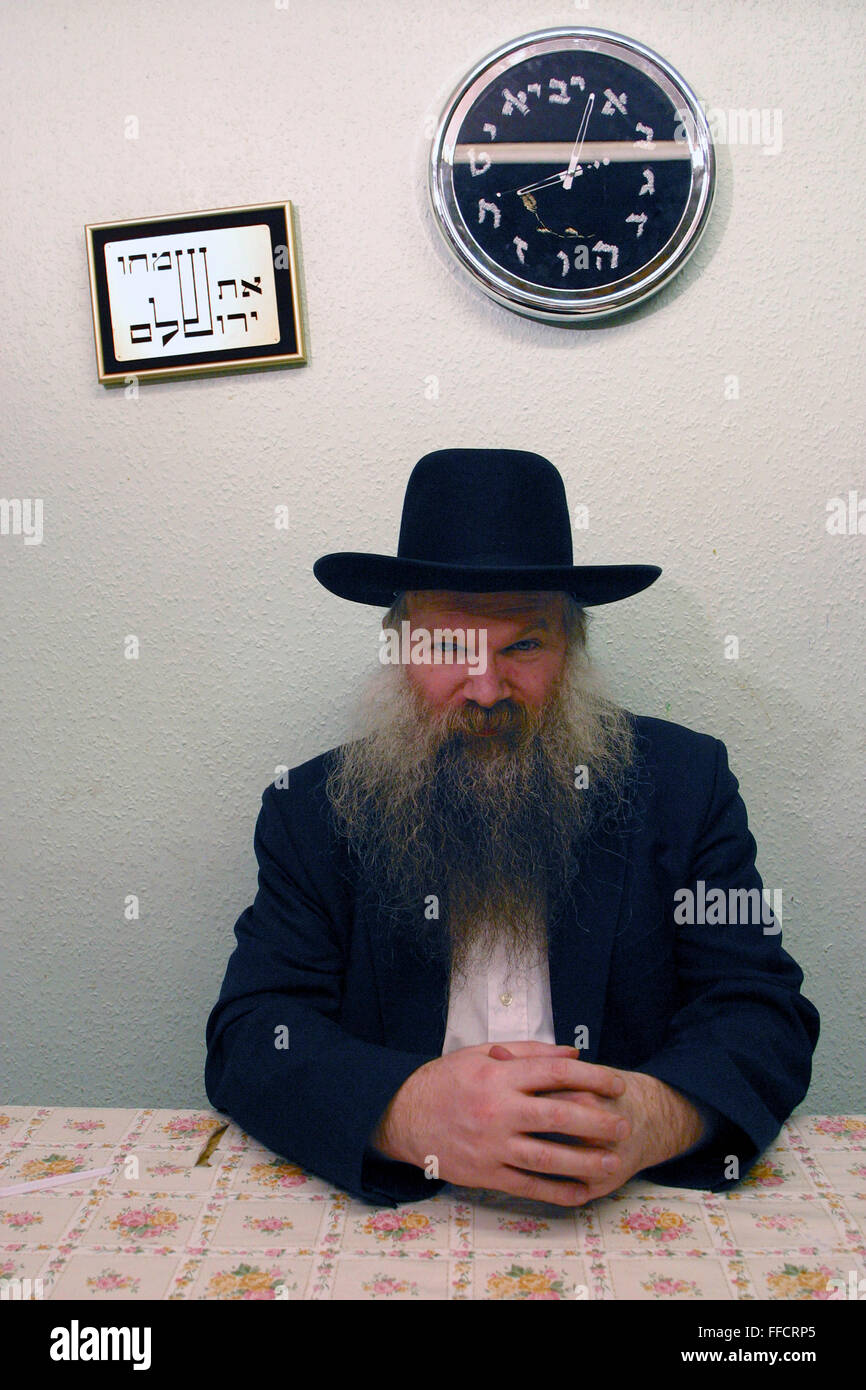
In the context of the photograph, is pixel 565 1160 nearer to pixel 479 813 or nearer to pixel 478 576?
pixel 479 813

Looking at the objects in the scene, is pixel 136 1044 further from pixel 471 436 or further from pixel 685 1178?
pixel 471 436

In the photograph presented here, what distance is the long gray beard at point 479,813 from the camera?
1578mm

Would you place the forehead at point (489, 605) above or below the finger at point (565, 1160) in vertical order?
above

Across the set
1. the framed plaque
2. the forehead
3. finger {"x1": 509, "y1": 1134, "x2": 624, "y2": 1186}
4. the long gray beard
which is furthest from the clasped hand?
the framed plaque

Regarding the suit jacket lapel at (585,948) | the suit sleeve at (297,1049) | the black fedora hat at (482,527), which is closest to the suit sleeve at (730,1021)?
the suit jacket lapel at (585,948)

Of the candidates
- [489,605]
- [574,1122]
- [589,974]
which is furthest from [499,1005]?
[489,605]

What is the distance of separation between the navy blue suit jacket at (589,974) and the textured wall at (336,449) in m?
0.28

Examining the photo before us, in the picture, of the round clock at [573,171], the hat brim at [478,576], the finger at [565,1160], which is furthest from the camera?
the round clock at [573,171]

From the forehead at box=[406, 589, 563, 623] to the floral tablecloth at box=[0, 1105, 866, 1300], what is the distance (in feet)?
2.59

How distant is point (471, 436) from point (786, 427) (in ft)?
1.84

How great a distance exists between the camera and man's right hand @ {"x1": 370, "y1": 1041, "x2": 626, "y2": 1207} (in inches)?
45.4

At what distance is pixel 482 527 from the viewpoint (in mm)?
1589

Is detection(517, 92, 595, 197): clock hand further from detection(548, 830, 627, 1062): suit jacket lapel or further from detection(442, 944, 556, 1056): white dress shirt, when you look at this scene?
detection(442, 944, 556, 1056): white dress shirt

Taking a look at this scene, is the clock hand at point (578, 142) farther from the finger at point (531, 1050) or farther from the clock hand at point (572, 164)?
the finger at point (531, 1050)
